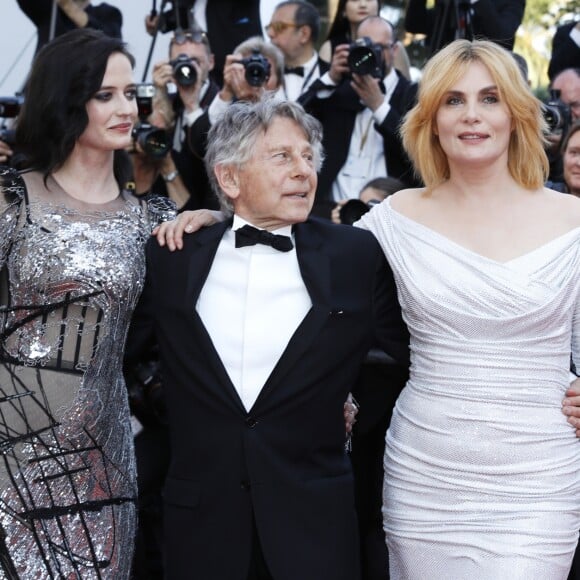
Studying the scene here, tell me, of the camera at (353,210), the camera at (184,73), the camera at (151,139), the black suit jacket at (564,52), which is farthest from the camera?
the black suit jacket at (564,52)

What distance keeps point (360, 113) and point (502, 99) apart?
2260 mm

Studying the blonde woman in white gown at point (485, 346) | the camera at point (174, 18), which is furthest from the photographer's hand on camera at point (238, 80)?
the blonde woman in white gown at point (485, 346)

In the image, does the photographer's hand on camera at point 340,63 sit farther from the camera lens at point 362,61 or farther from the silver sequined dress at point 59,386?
the silver sequined dress at point 59,386

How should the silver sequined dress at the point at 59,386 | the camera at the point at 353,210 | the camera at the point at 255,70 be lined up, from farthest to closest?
the camera at the point at 255,70 < the camera at the point at 353,210 < the silver sequined dress at the point at 59,386

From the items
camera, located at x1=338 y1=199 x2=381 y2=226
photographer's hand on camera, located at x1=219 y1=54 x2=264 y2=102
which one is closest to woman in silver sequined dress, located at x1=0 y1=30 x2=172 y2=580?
camera, located at x1=338 y1=199 x2=381 y2=226

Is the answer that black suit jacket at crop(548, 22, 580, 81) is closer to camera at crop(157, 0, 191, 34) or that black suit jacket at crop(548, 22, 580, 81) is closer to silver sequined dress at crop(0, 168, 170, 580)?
camera at crop(157, 0, 191, 34)

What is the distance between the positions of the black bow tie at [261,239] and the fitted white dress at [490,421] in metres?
0.43

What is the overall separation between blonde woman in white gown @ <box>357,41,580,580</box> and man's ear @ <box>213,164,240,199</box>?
524 mm

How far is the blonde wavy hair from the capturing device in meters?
3.34

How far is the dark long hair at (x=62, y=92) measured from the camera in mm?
3432

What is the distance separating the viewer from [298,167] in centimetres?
319

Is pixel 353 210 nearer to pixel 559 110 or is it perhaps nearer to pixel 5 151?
pixel 559 110

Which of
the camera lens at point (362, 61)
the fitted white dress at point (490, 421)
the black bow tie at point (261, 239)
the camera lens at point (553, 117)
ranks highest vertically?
the camera lens at point (362, 61)

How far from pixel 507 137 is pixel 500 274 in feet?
1.46
